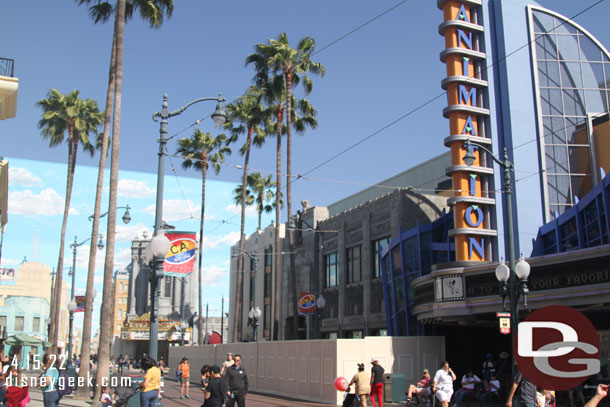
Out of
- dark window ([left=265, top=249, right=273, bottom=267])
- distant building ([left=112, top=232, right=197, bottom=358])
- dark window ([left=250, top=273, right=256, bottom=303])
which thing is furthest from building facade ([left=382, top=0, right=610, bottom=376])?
distant building ([left=112, top=232, right=197, bottom=358])

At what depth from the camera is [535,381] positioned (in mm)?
3818

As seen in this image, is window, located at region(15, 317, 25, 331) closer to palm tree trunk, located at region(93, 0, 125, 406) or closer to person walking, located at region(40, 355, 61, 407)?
palm tree trunk, located at region(93, 0, 125, 406)

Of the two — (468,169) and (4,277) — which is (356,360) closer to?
(468,169)

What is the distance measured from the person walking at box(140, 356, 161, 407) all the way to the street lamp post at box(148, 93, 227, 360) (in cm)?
95

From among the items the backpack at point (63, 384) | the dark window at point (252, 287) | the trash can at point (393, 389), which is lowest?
the trash can at point (393, 389)

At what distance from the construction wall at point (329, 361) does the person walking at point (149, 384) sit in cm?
1081

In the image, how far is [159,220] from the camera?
50.9 ft

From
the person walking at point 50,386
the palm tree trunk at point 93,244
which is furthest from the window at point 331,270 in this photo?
the person walking at point 50,386

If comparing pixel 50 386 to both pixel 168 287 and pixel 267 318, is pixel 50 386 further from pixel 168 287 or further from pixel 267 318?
pixel 168 287

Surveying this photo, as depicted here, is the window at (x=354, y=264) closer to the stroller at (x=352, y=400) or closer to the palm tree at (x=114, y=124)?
the palm tree at (x=114, y=124)

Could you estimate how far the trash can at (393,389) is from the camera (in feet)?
74.7

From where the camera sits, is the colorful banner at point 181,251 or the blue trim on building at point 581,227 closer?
the colorful banner at point 181,251

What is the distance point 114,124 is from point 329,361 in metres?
11.7

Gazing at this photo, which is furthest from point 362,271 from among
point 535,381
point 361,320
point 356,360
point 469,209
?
point 535,381
